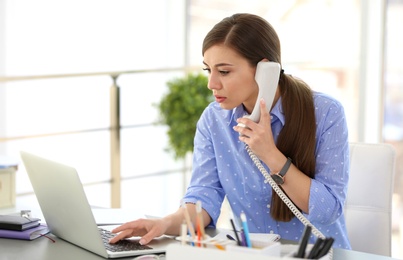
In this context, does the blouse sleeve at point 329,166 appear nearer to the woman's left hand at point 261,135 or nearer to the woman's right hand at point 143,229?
the woman's left hand at point 261,135

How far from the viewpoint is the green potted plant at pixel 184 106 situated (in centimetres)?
425

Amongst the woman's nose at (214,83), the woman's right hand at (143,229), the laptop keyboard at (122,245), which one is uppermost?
the woman's nose at (214,83)

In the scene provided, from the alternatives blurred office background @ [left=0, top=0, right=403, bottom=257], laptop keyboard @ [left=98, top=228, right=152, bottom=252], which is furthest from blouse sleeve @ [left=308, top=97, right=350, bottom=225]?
blurred office background @ [left=0, top=0, right=403, bottom=257]

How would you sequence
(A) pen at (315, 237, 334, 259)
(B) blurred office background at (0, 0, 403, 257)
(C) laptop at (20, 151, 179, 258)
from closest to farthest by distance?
(A) pen at (315, 237, 334, 259) → (C) laptop at (20, 151, 179, 258) → (B) blurred office background at (0, 0, 403, 257)

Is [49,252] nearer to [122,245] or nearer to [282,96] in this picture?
[122,245]

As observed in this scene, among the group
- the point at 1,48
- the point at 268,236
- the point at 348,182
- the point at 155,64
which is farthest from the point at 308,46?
the point at 268,236

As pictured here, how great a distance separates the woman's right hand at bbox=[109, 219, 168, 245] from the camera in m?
1.80

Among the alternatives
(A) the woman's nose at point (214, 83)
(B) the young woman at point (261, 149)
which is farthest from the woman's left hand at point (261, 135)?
(A) the woman's nose at point (214, 83)

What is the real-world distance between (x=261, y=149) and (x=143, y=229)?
0.36 m

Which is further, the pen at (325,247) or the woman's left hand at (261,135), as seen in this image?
the woman's left hand at (261,135)

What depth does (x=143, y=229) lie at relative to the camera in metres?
1.85

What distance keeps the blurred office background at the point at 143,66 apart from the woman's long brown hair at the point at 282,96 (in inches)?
85.4

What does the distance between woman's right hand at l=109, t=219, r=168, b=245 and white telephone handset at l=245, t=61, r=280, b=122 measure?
0.37 metres

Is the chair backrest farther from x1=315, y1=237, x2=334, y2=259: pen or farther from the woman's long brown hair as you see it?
x1=315, y1=237, x2=334, y2=259: pen
